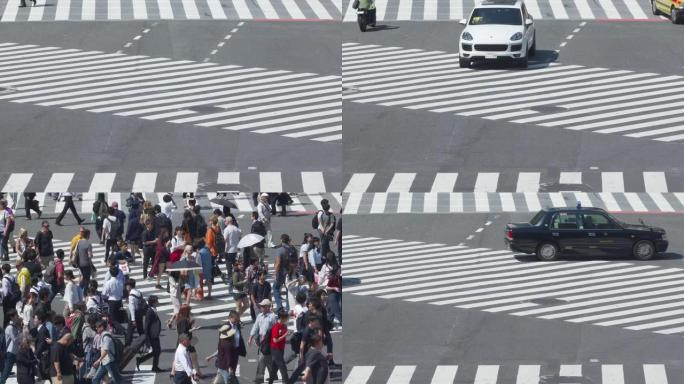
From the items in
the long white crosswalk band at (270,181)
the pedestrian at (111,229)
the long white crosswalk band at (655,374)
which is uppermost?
the long white crosswalk band at (655,374)

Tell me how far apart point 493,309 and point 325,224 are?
484 cm

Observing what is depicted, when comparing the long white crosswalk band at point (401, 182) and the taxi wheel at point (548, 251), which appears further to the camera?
the long white crosswalk band at point (401, 182)

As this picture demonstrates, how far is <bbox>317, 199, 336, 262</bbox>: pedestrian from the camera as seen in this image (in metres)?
37.8

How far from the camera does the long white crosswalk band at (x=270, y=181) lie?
4178 centimetres

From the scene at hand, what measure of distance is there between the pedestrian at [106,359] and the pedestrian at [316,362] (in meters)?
3.72

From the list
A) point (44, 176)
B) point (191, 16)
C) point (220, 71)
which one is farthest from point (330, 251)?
point (191, 16)

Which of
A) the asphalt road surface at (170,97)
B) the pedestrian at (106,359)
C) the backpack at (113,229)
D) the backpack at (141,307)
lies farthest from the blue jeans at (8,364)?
the asphalt road surface at (170,97)

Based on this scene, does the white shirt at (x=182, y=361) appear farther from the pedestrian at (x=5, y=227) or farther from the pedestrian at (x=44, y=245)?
the pedestrian at (x=5, y=227)

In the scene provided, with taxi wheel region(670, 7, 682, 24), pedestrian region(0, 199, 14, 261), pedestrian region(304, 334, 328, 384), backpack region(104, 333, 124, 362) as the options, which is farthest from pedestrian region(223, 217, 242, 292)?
taxi wheel region(670, 7, 682, 24)

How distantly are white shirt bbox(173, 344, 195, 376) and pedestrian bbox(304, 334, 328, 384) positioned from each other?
2180 millimetres

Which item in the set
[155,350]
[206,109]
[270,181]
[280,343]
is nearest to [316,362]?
[280,343]

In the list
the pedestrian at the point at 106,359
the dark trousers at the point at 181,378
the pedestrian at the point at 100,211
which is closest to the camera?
the dark trousers at the point at 181,378

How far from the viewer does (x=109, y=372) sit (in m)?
30.0

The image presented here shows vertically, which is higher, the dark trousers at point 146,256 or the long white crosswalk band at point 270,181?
the dark trousers at point 146,256
